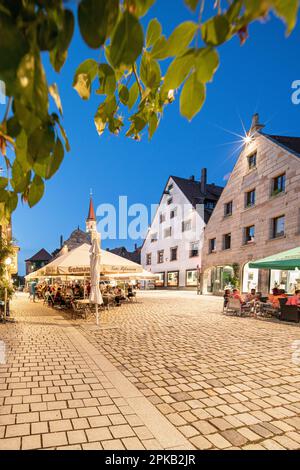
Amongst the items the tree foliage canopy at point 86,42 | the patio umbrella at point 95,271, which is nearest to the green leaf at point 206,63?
the tree foliage canopy at point 86,42

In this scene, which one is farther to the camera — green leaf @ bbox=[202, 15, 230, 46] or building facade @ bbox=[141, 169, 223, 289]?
building facade @ bbox=[141, 169, 223, 289]

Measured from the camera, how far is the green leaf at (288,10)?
744 mm

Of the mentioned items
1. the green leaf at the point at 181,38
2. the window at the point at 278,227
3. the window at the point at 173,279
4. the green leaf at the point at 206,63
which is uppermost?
the window at the point at 278,227

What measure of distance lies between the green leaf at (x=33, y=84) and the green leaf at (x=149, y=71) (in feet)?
2.28

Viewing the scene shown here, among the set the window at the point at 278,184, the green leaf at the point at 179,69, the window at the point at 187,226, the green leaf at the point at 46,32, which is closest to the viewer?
the green leaf at the point at 46,32

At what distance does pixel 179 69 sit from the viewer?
3.18 feet

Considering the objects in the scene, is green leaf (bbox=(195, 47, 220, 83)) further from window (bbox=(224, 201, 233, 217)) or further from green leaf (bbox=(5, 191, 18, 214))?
window (bbox=(224, 201, 233, 217))

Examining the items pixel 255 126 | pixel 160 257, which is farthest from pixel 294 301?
pixel 160 257

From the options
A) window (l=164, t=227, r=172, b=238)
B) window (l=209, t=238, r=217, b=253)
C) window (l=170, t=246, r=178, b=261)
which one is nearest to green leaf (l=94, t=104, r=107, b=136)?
window (l=209, t=238, r=217, b=253)

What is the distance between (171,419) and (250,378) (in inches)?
80.2

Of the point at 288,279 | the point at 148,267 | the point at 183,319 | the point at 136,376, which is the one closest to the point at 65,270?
the point at 183,319

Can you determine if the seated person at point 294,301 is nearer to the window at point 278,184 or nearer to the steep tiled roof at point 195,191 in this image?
the window at point 278,184

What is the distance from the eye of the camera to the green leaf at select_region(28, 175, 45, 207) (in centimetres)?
125

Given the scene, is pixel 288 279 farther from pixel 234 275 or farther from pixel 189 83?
pixel 189 83
